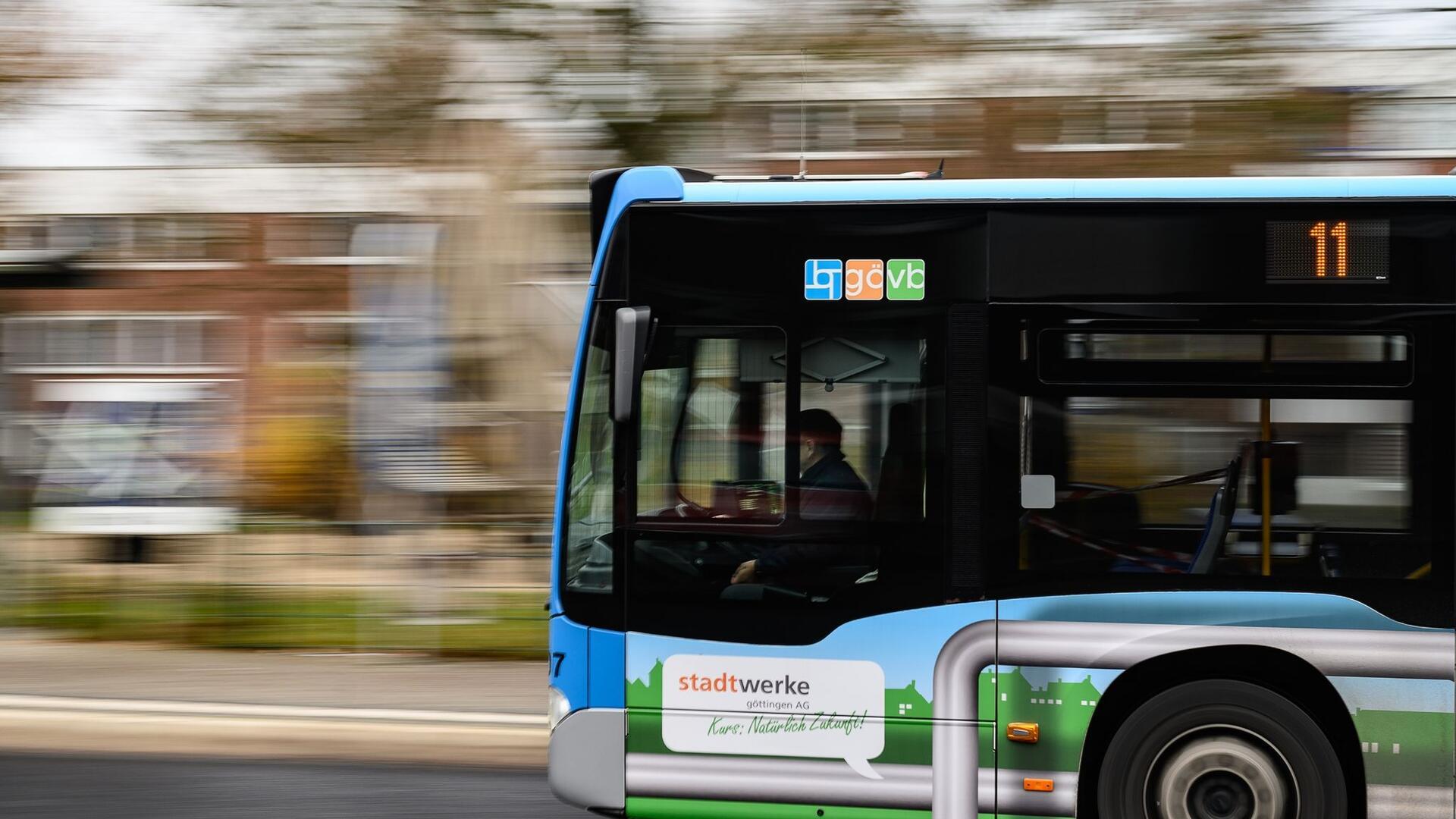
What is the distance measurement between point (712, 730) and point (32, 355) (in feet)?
34.6

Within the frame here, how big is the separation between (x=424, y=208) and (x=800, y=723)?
6135 mm

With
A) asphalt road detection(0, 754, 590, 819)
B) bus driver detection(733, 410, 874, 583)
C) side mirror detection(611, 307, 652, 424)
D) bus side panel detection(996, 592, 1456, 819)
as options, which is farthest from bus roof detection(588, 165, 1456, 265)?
asphalt road detection(0, 754, 590, 819)

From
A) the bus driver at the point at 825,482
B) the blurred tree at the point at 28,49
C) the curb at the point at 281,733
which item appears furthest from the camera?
the blurred tree at the point at 28,49

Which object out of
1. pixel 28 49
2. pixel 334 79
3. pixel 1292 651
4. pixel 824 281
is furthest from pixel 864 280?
pixel 28 49

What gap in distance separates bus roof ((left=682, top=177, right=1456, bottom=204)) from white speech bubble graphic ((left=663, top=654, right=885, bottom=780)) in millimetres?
1707

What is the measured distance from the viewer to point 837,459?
5.18 m

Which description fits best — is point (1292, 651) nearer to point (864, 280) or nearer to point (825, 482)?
point (825, 482)

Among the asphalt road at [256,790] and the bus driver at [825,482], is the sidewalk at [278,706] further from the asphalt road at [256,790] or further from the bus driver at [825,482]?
the bus driver at [825,482]

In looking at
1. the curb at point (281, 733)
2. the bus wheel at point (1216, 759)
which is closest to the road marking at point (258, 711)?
the curb at point (281, 733)

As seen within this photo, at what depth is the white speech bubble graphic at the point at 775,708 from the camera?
512cm

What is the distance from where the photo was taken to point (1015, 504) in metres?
5.06

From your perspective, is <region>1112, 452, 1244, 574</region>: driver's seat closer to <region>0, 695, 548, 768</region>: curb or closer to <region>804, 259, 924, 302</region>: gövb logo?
<region>804, 259, 924, 302</region>: gövb logo

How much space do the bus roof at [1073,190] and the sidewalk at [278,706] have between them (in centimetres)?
345

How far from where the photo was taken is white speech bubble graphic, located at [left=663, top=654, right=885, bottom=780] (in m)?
5.12
